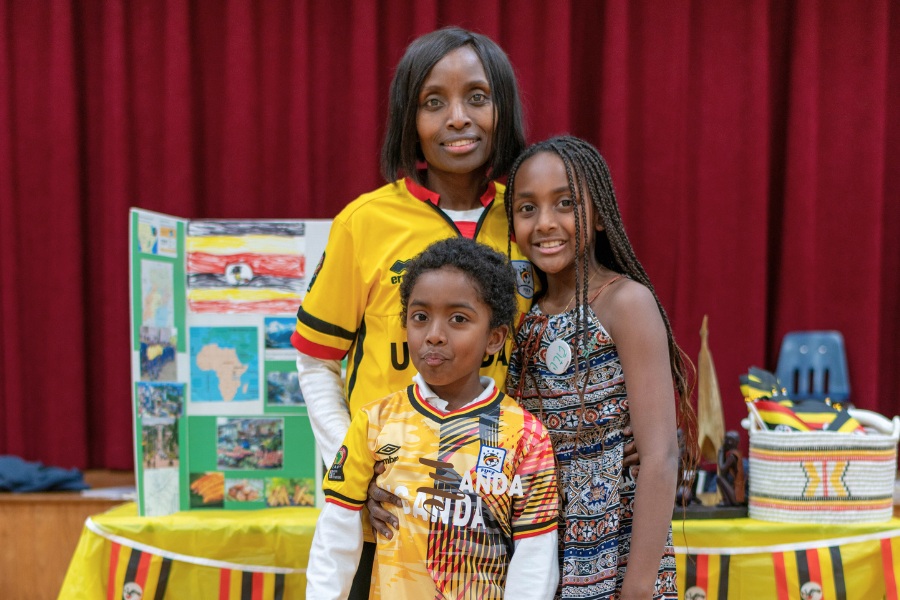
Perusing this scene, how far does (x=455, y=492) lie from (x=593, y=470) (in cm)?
26

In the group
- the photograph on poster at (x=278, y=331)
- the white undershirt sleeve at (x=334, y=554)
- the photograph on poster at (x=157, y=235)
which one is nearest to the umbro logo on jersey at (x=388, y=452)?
the white undershirt sleeve at (x=334, y=554)

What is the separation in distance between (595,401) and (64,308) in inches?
96.5

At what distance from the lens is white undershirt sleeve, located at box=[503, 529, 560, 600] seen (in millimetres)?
1283

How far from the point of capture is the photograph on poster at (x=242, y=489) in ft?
7.94

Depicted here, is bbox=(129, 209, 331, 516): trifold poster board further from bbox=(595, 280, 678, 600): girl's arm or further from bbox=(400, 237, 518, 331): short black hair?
bbox=(595, 280, 678, 600): girl's arm

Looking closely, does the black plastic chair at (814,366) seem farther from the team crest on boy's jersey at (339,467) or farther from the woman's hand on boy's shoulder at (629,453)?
the team crest on boy's jersey at (339,467)

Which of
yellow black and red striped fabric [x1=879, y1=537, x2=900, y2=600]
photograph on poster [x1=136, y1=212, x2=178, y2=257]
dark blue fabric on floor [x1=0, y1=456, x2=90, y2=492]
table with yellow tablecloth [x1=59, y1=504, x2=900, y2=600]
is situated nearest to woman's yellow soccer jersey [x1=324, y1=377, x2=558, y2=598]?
table with yellow tablecloth [x1=59, y1=504, x2=900, y2=600]

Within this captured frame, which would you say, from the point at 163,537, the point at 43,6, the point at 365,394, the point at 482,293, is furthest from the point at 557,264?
the point at 43,6

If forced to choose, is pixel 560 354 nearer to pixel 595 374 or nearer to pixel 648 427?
pixel 595 374

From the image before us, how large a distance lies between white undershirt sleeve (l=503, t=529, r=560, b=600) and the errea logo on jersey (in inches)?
21.6

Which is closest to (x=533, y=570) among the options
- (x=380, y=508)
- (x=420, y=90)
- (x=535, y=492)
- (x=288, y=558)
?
(x=535, y=492)

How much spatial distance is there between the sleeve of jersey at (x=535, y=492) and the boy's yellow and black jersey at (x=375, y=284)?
0.25 meters

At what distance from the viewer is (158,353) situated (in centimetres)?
233

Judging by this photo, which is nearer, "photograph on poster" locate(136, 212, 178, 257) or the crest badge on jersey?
the crest badge on jersey
